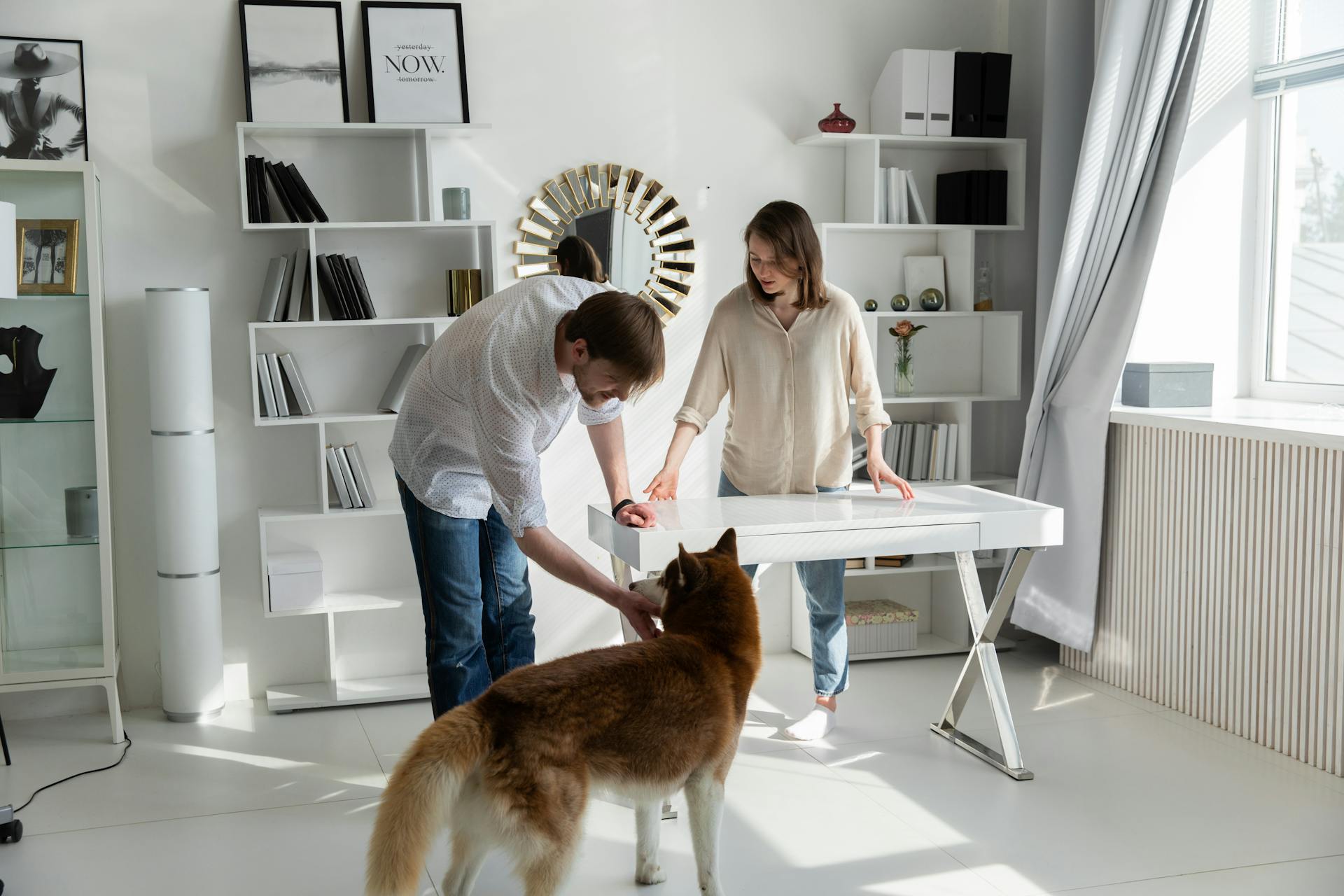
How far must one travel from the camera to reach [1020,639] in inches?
170

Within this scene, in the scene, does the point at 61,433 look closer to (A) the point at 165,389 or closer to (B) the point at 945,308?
(A) the point at 165,389

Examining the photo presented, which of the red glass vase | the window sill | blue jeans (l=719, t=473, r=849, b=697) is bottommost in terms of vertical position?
blue jeans (l=719, t=473, r=849, b=697)

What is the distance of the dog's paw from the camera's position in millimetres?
2406

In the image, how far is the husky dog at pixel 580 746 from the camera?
1648 mm

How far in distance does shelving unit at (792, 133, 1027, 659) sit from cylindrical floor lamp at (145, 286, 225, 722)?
6.55 feet

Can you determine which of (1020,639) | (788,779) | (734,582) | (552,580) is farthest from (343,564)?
(1020,639)

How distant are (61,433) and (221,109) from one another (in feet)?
3.64

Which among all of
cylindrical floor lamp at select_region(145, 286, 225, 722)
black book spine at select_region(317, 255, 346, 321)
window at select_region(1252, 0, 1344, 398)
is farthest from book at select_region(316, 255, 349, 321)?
window at select_region(1252, 0, 1344, 398)

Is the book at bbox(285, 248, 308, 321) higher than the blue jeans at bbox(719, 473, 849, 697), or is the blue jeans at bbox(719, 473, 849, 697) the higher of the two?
the book at bbox(285, 248, 308, 321)

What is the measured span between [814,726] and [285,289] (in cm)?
209

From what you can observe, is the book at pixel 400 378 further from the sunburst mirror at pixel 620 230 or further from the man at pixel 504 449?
the man at pixel 504 449

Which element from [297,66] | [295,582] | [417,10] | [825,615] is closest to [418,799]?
[825,615]

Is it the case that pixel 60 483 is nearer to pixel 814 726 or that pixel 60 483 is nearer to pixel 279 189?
pixel 279 189

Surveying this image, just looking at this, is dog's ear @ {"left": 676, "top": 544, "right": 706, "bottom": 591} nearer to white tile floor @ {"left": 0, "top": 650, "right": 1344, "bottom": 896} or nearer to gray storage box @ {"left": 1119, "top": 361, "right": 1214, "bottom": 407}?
white tile floor @ {"left": 0, "top": 650, "right": 1344, "bottom": 896}
